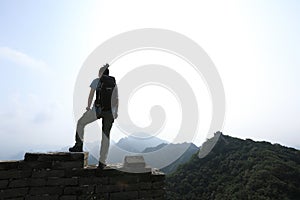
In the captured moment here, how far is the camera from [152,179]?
16.5 ft

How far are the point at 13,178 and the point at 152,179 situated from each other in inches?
105

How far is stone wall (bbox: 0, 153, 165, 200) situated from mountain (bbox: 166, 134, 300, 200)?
38556 millimetres

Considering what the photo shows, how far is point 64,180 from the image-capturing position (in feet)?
14.7

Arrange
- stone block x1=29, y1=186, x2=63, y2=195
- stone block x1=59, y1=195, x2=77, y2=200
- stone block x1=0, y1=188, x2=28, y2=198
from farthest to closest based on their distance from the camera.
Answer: stone block x1=59, y1=195, x2=77, y2=200 → stone block x1=29, y1=186, x2=63, y2=195 → stone block x1=0, y1=188, x2=28, y2=198

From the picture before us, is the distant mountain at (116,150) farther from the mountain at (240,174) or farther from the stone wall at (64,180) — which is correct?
the mountain at (240,174)

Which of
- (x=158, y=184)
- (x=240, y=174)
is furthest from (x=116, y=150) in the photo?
(x=158, y=184)

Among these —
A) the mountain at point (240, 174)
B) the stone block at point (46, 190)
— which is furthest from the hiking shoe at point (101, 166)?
the mountain at point (240, 174)

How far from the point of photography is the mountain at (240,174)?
1539 inches

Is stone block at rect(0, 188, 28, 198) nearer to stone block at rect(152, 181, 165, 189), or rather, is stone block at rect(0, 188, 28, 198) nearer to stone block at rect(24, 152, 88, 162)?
stone block at rect(24, 152, 88, 162)

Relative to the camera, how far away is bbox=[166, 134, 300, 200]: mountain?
3909 cm

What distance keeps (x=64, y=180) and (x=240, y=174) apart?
46648 millimetres

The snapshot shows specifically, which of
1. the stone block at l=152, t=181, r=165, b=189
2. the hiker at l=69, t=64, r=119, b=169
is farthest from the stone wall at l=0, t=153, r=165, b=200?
the hiker at l=69, t=64, r=119, b=169

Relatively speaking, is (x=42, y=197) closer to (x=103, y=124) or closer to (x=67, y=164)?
(x=67, y=164)

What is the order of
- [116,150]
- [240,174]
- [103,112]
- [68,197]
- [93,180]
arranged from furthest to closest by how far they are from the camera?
[116,150], [240,174], [103,112], [93,180], [68,197]
